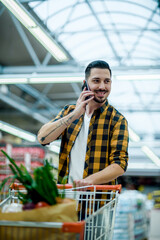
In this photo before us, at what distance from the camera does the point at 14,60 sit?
10.6 meters

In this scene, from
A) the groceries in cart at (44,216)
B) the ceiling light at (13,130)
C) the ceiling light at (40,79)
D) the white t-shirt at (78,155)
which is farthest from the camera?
the ceiling light at (13,130)

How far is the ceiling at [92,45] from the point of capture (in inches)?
274

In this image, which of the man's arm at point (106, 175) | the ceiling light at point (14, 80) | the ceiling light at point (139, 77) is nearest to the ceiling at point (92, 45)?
the ceiling light at point (139, 77)

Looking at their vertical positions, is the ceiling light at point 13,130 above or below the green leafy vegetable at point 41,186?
above

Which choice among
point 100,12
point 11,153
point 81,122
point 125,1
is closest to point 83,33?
point 100,12

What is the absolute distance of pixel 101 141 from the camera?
2.17 meters

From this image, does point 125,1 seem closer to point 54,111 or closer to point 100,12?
point 100,12

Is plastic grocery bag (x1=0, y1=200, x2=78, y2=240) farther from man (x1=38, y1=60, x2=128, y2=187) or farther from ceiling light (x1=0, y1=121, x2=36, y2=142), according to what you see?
ceiling light (x1=0, y1=121, x2=36, y2=142)

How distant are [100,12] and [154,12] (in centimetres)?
109

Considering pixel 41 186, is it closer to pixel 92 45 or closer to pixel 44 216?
pixel 44 216

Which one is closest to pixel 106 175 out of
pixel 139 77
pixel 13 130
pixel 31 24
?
pixel 31 24

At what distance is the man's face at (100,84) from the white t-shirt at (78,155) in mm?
195

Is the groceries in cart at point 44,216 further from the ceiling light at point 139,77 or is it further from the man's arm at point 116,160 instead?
the ceiling light at point 139,77

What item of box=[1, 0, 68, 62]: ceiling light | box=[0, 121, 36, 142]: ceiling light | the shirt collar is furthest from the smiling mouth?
box=[0, 121, 36, 142]: ceiling light
